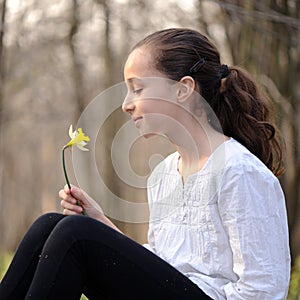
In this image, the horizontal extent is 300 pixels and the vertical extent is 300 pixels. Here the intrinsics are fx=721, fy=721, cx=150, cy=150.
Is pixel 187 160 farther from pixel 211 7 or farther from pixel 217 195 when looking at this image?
pixel 211 7

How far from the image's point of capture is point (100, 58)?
30.9ft

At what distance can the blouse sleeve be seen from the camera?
5.80ft

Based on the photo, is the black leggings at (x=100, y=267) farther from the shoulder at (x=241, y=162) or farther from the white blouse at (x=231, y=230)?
the shoulder at (x=241, y=162)

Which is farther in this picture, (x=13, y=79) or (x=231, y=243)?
(x=13, y=79)

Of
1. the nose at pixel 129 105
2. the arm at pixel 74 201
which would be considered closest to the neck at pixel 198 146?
the nose at pixel 129 105

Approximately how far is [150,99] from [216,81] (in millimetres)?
212

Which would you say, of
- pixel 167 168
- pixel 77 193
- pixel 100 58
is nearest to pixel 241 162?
pixel 167 168

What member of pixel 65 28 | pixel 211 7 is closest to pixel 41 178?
pixel 65 28

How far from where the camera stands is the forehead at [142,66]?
6.67ft

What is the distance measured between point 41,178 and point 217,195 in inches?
542

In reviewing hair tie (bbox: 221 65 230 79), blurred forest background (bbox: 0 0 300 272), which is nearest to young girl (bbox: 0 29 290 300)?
hair tie (bbox: 221 65 230 79)

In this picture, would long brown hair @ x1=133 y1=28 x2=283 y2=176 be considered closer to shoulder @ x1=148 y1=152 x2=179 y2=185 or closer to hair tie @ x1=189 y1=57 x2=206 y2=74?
hair tie @ x1=189 y1=57 x2=206 y2=74

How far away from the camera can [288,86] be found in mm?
5469

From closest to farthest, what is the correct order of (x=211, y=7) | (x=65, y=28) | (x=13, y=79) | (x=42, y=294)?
(x=42, y=294) < (x=211, y=7) < (x=65, y=28) < (x=13, y=79)
